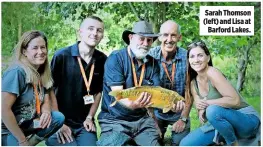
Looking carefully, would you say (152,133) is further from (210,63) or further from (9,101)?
(9,101)

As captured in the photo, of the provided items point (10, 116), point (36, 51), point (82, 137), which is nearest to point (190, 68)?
point (82, 137)

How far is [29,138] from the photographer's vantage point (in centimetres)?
671

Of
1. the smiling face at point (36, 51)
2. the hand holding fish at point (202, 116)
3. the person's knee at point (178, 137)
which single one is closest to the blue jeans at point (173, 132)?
the person's knee at point (178, 137)

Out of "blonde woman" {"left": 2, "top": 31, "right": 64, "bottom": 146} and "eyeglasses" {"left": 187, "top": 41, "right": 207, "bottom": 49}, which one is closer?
"blonde woman" {"left": 2, "top": 31, "right": 64, "bottom": 146}

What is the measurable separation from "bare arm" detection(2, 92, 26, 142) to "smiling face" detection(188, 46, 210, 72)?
186 centimetres

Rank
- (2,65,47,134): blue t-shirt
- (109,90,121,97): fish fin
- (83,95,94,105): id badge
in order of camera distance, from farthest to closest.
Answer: (83,95,94,105): id badge < (109,90,121,97): fish fin < (2,65,47,134): blue t-shirt

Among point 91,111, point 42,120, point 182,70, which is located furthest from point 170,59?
point 42,120

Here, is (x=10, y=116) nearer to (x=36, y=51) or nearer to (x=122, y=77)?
(x=36, y=51)

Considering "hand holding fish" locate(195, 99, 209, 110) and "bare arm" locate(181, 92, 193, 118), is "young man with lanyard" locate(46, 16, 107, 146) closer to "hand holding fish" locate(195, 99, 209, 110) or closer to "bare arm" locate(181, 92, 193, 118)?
"bare arm" locate(181, 92, 193, 118)

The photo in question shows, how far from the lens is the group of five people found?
21.6 ft

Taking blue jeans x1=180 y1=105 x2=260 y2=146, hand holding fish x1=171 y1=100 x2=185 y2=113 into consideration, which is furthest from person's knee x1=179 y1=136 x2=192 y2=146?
hand holding fish x1=171 y1=100 x2=185 y2=113

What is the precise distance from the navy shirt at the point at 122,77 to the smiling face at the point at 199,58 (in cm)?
39

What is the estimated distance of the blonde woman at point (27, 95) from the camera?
6.48 meters

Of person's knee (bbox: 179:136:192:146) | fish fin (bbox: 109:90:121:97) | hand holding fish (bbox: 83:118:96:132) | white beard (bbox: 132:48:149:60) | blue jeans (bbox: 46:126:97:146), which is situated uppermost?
white beard (bbox: 132:48:149:60)
